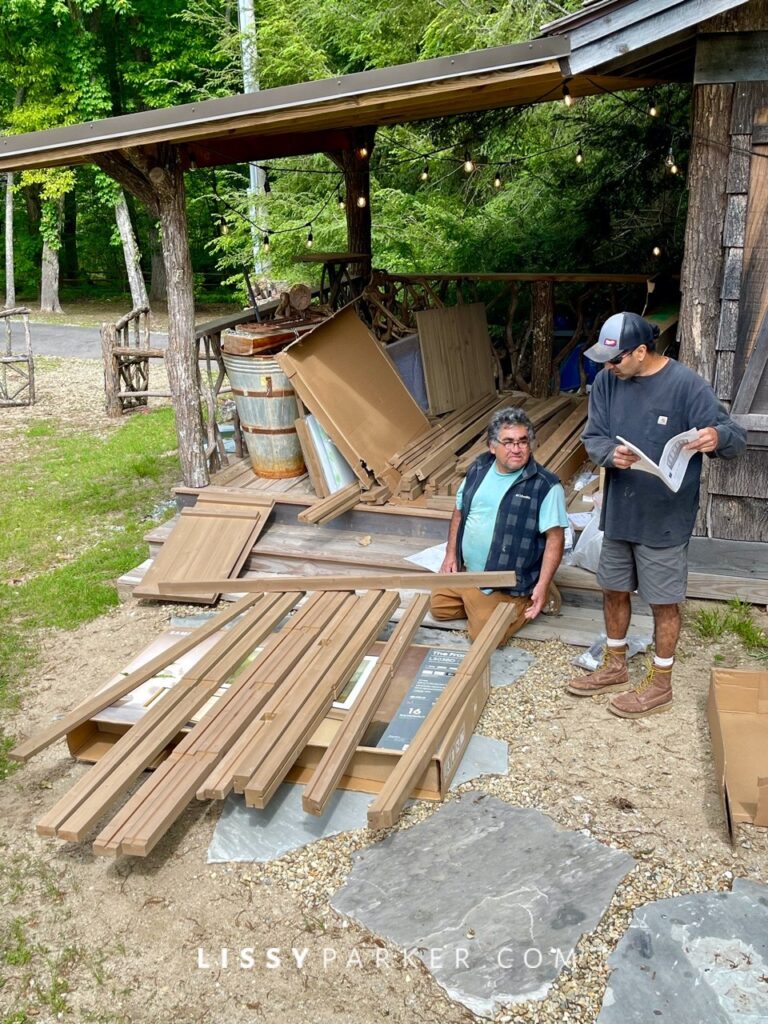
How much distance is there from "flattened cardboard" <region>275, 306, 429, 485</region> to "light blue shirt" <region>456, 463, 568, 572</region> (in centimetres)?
181

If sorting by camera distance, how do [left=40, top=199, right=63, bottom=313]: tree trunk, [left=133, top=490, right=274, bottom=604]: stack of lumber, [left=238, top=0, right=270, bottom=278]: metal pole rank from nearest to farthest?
[left=133, top=490, right=274, bottom=604]: stack of lumber → [left=238, top=0, right=270, bottom=278]: metal pole → [left=40, top=199, right=63, bottom=313]: tree trunk

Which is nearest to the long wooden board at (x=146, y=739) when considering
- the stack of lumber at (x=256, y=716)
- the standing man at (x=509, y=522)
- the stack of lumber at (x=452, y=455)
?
the stack of lumber at (x=256, y=716)

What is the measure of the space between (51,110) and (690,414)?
76.8 feet

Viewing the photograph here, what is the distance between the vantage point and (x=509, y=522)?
4844 mm

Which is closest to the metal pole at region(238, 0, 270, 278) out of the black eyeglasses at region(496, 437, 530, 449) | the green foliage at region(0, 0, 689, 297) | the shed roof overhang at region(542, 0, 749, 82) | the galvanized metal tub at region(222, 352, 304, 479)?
the green foliage at region(0, 0, 689, 297)

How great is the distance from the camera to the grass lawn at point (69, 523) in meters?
6.07

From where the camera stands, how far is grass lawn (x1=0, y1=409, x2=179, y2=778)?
19.9 feet

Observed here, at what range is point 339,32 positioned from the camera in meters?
17.6

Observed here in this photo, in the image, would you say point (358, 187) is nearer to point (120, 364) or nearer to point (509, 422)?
point (120, 364)

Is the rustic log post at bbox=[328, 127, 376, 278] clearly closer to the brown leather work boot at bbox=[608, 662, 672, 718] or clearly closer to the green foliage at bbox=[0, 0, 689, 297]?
the green foliage at bbox=[0, 0, 689, 297]

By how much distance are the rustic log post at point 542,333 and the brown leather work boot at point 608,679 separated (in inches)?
198

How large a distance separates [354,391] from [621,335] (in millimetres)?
3440

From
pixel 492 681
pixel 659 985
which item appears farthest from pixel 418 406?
pixel 659 985

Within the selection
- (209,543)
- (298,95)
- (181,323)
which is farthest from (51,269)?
(298,95)
